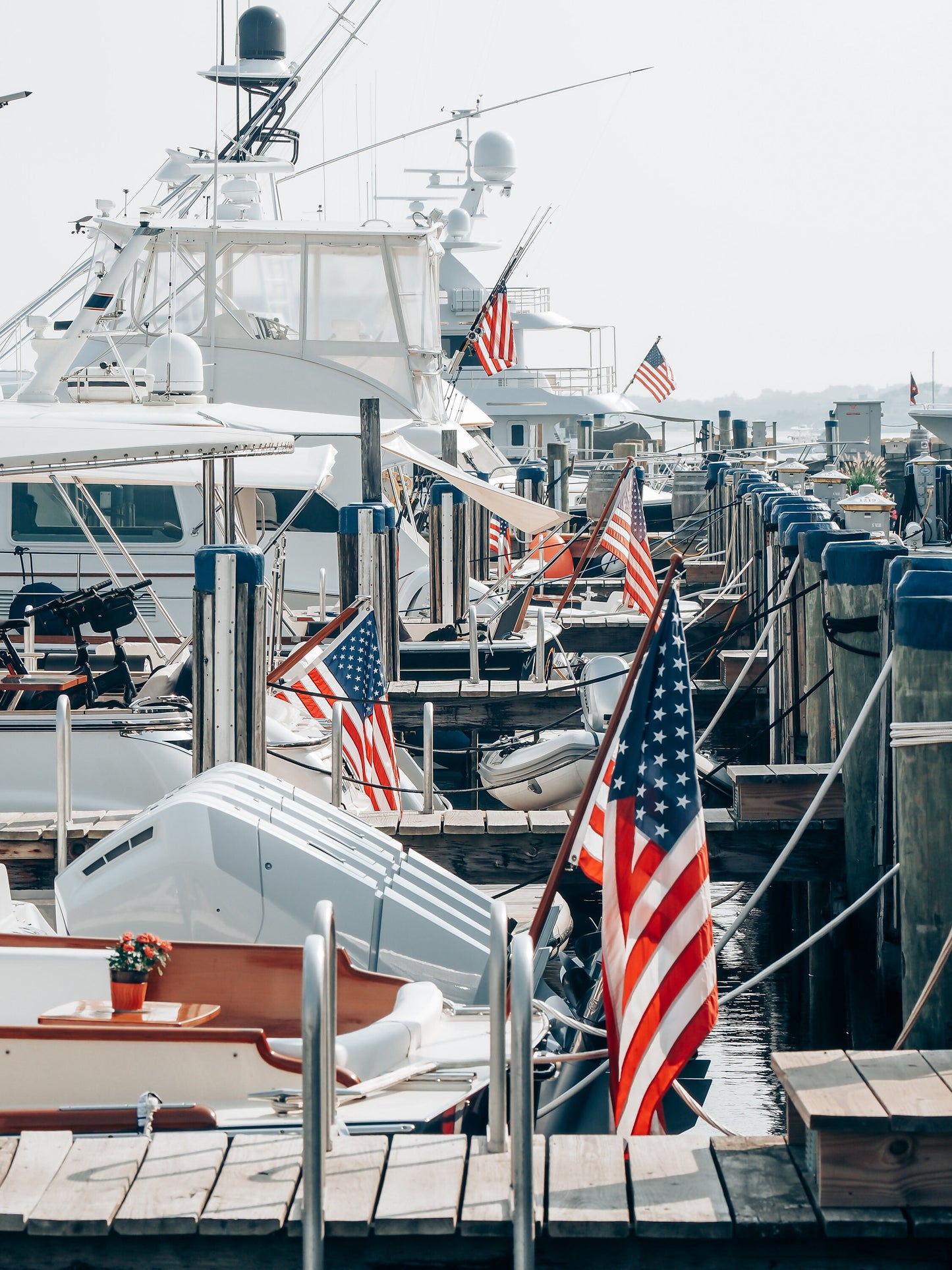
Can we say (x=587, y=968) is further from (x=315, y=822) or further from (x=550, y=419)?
(x=550, y=419)

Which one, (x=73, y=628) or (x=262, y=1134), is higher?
(x=73, y=628)

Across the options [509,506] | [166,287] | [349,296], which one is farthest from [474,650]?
[166,287]

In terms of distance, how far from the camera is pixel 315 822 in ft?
23.1

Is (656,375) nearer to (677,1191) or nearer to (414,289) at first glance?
(414,289)

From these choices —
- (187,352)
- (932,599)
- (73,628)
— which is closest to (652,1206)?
(932,599)

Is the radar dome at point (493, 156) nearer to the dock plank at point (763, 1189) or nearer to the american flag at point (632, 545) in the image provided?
the american flag at point (632, 545)

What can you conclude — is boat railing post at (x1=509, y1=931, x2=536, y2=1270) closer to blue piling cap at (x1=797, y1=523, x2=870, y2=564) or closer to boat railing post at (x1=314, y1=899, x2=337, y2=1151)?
boat railing post at (x1=314, y1=899, x2=337, y2=1151)

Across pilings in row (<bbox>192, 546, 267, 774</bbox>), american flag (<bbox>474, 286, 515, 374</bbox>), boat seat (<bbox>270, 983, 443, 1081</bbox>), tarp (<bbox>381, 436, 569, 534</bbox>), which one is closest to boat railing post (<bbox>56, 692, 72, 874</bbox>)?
pilings in row (<bbox>192, 546, 267, 774</bbox>)

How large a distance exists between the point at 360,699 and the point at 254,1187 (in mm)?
6222

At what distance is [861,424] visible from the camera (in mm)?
42188

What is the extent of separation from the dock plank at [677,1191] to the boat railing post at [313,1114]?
822 mm

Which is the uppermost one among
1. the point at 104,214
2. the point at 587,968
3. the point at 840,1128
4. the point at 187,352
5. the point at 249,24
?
the point at 249,24

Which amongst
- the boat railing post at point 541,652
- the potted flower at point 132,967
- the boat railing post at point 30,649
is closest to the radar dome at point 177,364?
the boat railing post at point 30,649

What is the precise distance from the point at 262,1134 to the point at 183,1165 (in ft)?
2.00
